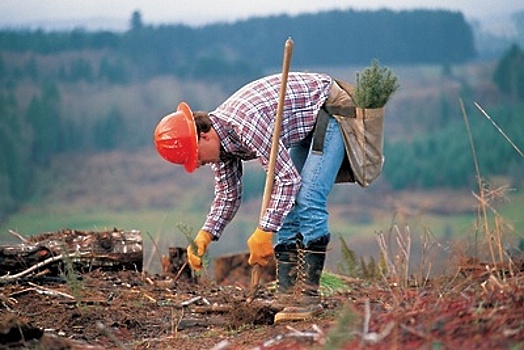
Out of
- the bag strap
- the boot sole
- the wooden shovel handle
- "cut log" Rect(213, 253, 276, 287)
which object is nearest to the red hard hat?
the wooden shovel handle

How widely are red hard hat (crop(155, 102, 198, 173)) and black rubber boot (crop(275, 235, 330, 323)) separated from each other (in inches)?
32.0

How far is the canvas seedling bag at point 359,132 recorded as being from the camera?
6.58m

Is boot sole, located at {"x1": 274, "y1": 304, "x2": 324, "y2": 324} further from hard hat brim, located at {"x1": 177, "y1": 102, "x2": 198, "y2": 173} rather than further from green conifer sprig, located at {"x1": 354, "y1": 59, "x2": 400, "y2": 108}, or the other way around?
green conifer sprig, located at {"x1": 354, "y1": 59, "x2": 400, "y2": 108}

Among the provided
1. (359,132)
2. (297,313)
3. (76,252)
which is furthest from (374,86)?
(76,252)

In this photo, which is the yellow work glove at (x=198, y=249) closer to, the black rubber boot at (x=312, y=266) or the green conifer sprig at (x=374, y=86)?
the black rubber boot at (x=312, y=266)

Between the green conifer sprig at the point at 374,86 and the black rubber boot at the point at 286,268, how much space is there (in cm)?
93

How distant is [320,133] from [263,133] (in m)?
0.43

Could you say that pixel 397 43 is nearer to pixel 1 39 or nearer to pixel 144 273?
pixel 1 39

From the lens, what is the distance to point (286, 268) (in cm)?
669

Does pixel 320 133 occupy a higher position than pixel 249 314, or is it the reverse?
pixel 320 133

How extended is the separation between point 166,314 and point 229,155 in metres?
1.18

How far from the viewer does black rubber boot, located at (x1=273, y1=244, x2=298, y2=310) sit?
661 cm

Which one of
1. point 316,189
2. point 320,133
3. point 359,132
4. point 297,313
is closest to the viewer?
point 297,313

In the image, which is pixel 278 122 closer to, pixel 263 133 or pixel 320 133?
pixel 263 133
